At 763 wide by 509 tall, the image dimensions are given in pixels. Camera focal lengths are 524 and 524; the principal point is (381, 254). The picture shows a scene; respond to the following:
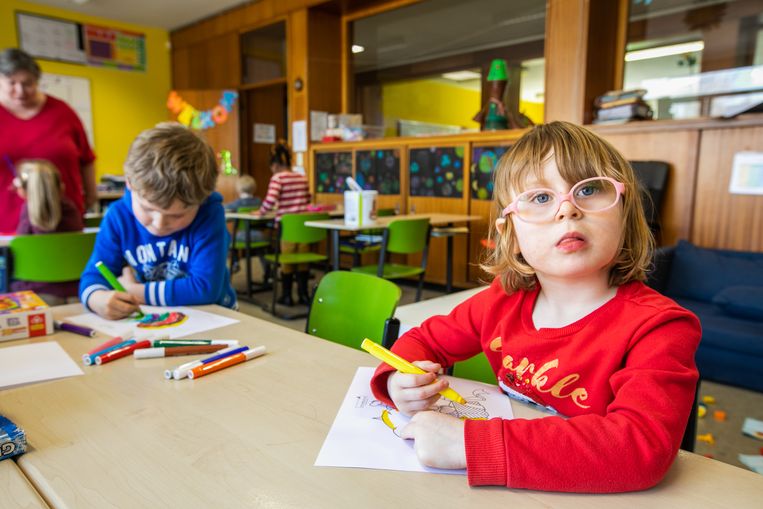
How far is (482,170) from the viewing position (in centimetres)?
442

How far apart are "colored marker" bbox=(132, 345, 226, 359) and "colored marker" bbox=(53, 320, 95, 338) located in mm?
203

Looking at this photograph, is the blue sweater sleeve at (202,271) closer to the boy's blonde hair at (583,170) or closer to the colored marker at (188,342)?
the colored marker at (188,342)

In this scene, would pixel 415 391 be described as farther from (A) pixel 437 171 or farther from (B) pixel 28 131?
(A) pixel 437 171

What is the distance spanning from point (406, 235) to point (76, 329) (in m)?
2.39

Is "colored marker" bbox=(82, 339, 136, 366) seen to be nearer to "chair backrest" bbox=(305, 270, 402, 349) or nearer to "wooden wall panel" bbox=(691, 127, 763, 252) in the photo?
"chair backrest" bbox=(305, 270, 402, 349)

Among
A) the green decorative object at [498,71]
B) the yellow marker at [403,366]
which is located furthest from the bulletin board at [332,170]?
the yellow marker at [403,366]

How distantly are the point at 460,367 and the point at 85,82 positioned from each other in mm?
7147

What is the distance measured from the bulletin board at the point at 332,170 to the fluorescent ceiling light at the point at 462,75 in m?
1.33

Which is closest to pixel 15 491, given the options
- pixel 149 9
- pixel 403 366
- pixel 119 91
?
pixel 403 366

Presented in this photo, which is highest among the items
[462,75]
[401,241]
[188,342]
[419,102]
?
[462,75]

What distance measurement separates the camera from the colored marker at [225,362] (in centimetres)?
91

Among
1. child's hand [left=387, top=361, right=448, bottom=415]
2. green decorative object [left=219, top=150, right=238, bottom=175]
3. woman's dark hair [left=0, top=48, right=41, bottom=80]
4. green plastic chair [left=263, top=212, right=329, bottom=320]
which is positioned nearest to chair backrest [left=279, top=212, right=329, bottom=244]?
green plastic chair [left=263, top=212, right=329, bottom=320]

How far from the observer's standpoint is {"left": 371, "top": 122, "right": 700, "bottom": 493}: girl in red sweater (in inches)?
23.2

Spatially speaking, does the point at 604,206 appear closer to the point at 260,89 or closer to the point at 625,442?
the point at 625,442
